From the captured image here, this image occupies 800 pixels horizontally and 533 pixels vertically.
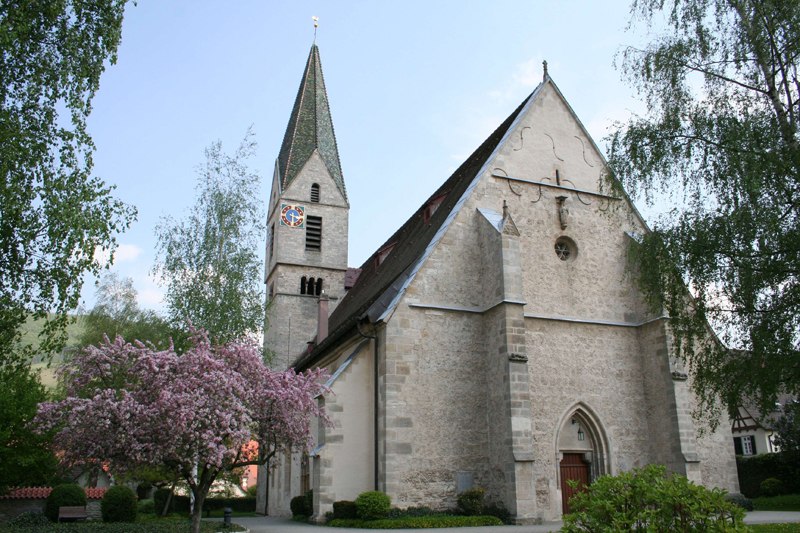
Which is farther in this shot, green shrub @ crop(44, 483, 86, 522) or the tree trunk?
green shrub @ crop(44, 483, 86, 522)

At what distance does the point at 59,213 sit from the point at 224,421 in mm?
4646

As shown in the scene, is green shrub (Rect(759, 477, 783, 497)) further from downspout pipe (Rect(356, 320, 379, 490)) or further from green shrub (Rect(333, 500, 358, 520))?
green shrub (Rect(333, 500, 358, 520))

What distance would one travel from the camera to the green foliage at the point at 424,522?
50.5 feet

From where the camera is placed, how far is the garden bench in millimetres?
21484

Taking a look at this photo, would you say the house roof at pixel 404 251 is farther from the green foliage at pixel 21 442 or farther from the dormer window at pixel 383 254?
the green foliage at pixel 21 442

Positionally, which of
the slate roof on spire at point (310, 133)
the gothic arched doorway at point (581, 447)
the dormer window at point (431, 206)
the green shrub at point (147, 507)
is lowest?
the green shrub at point (147, 507)

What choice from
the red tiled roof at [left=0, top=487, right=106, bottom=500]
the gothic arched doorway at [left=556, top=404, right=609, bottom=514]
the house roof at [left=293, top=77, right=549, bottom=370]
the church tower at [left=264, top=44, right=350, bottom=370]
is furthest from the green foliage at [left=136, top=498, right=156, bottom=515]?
the gothic arched doorway at [left=556, top=404, right=609, bottom=514]

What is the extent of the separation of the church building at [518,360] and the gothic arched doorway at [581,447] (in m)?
0.04

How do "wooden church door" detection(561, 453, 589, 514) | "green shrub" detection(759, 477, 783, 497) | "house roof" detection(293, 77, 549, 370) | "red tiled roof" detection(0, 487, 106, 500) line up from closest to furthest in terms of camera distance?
1. "wooden church door" detection(561, 453, 589, 514)
2. "house roof" detection(293, 77, 549, 370)
3. "red tiled roof" detection(0, 487, 106, 500)
4. "green shrub" detection(759, 477, 783, 497)

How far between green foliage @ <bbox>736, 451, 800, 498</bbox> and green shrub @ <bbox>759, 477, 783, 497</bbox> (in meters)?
0.60

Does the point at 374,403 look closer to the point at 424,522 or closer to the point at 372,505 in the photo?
the point at 372,505

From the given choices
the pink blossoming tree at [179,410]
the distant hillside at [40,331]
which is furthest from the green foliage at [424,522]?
the distant hillside at [40,331]

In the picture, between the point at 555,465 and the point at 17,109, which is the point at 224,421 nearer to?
the point at 17,109

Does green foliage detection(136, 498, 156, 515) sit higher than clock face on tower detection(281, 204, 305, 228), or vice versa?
clock face on tower detection(281, 204, 305, 228)
